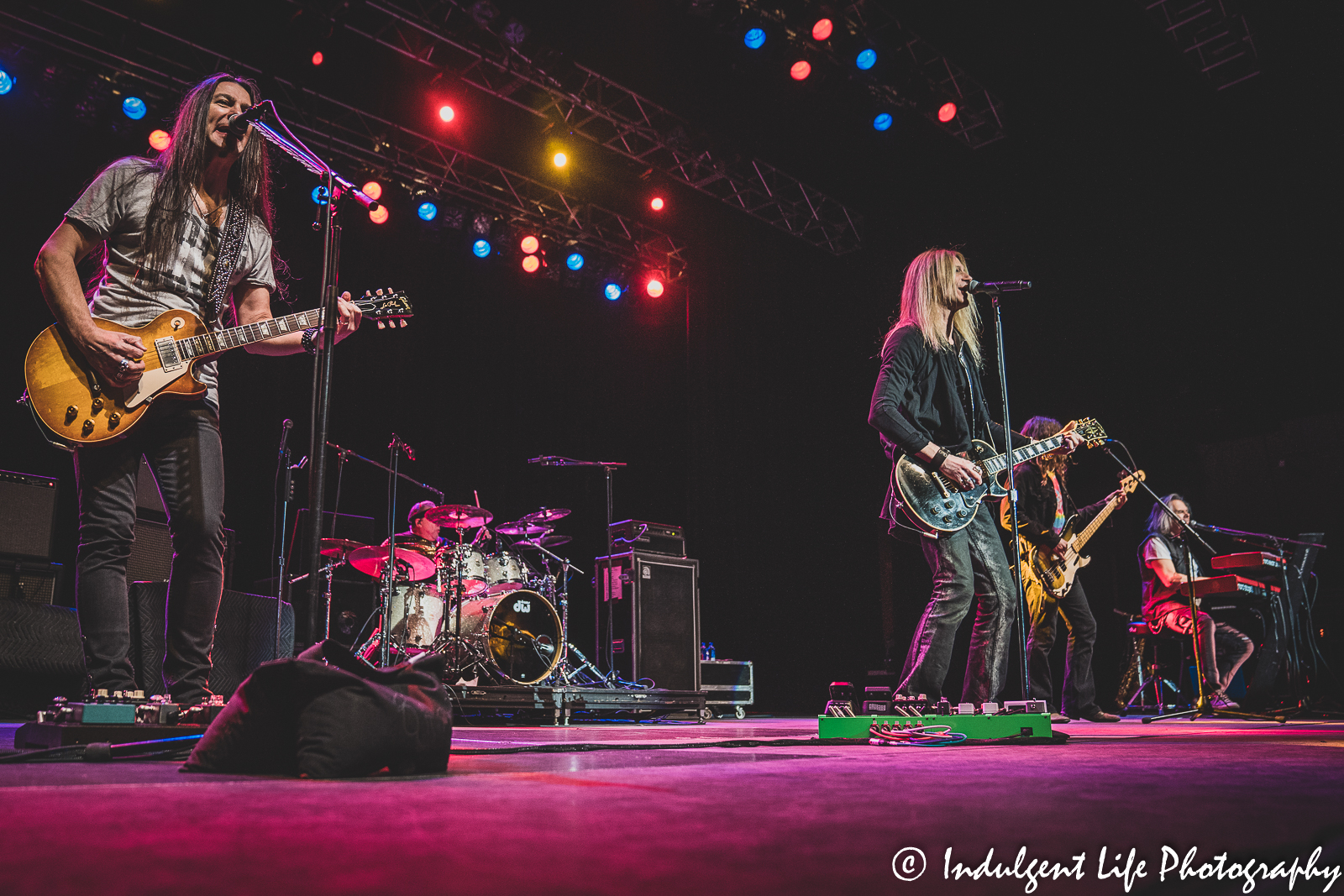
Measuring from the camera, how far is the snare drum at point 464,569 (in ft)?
23.6

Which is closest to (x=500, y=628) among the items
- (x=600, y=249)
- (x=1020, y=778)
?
(x=600, y=249)

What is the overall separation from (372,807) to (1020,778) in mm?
1184

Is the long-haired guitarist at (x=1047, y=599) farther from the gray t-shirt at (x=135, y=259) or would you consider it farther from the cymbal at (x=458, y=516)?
the gray t-shirt at (x=135, y=259)

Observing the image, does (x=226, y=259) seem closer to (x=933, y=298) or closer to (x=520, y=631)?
(x=933, y=298)

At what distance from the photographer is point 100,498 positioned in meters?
2.56

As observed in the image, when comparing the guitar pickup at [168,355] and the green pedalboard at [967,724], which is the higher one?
the guitar pickup at [168,355]

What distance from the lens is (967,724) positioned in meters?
3.24

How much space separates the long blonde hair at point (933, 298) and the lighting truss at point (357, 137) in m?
5.71

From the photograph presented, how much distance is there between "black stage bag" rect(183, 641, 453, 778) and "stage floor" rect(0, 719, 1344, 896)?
0.08 meters

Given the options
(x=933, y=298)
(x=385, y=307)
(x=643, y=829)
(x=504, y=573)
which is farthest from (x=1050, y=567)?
(x=643, y=829)

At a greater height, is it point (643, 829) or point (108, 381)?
point (108, 381)

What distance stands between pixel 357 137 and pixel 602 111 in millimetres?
2274

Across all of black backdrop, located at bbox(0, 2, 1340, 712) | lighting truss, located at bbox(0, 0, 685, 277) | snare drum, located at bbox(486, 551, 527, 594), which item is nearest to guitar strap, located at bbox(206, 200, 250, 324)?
snare drum, located at bbox(486, 551, 527, 594)
